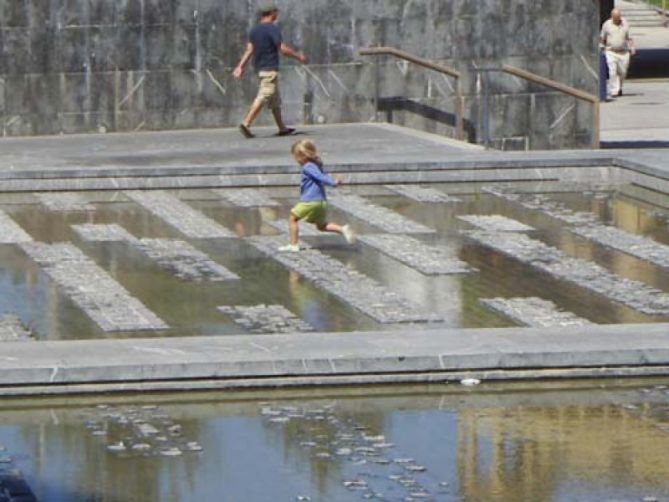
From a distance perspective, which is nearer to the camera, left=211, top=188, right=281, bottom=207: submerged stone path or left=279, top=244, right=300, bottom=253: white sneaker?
left=279, top=244, right=300, bottom=253: white sneaker

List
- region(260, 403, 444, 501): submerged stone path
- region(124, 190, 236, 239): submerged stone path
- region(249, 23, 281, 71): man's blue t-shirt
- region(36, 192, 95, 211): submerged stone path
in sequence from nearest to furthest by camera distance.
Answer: region(260, 403, 444, 501): submerged stone path, region(124, 190, 236, 239): submerged stone path, region(36, 192, 95, 211): submerged stone path, region(249, 23, 281, 71): man's blue t-shirt

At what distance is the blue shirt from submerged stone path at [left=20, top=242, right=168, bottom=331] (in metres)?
1.88

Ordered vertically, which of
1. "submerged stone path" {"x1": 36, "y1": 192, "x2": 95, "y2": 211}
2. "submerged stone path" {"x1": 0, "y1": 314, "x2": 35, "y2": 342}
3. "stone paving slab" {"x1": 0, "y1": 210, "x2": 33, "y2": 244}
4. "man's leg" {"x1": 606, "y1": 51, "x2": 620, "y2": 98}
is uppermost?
"submerged stone path" {"x1": 0, "y1": 314, "x2": 35, "y2": 342}

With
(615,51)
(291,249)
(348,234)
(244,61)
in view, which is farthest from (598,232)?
(615,51)

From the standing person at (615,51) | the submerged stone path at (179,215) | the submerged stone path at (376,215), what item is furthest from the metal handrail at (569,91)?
the standing person at (615,51)

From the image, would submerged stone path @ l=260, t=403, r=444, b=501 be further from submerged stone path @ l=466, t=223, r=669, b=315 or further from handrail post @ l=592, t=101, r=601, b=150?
handrail post @ l=592, t=101, r=601, b=150

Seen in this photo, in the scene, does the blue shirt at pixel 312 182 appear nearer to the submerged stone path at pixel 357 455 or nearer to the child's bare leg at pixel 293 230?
the child's bare leg at pixel 293 230

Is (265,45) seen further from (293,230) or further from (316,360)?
(316,360)

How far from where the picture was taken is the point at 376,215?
19000 millimetres

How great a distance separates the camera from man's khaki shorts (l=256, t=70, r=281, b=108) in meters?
24.4

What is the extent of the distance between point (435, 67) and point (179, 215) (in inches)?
290

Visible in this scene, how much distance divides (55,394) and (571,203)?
9582 millimetres

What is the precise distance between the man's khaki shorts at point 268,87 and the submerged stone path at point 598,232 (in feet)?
14.5

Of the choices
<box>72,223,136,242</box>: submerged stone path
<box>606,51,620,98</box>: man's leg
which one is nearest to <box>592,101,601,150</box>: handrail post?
<box>72,223,136,242</box>: submerged stone path
